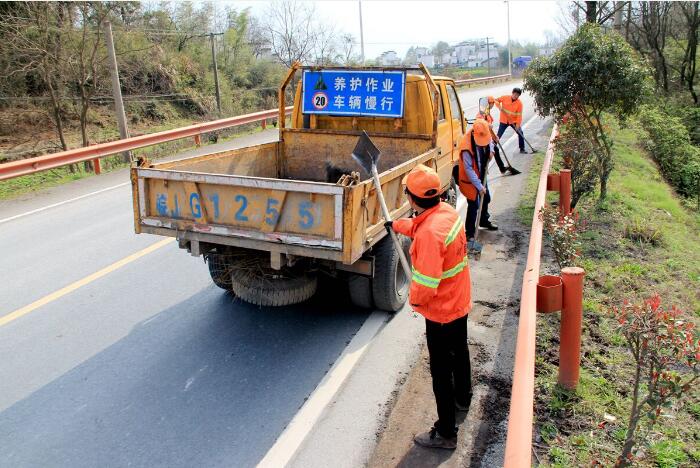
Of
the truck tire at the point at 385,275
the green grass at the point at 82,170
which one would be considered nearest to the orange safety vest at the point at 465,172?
the truck tire at the point at 385,275

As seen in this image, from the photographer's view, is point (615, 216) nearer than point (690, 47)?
Yes

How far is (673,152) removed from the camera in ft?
50.1

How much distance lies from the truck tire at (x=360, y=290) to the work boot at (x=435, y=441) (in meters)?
1.90

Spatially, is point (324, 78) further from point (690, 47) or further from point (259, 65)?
point (259, 65)

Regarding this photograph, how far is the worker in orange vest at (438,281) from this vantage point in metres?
Result: 3.38

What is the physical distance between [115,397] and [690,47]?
25556mm

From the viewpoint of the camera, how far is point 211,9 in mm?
37250

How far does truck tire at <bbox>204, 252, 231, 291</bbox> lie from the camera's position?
5278 millimetres

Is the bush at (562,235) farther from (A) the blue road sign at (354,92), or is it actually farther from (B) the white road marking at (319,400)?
(A) the blue road sign at (354,92)

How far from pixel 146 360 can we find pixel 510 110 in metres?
11.0

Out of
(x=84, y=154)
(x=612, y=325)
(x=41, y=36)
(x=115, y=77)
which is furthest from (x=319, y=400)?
(x=41, y=36)

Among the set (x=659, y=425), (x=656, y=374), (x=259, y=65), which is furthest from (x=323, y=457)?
(x=259, y=65)

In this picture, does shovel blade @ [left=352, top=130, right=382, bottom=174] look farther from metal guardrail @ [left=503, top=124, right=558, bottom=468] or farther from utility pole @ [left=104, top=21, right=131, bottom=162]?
utility pole @ [left=104, top=21, right=131, bottom=162]

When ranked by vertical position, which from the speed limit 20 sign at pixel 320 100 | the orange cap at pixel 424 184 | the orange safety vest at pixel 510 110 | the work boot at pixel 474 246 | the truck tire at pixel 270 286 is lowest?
the work boot at pixel 474 246
